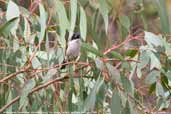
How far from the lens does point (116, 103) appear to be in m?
1.75

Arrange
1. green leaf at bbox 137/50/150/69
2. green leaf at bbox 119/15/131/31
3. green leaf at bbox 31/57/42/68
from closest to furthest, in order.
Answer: green leaf at bbox 137/50/150/69
green leaf at bbox 31/57/42/68
green leaf at bbox 119/15/131/31

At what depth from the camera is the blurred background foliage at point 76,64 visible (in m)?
1.77

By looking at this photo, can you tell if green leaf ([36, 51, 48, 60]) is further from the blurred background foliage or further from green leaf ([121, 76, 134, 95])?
green leaf ([121, 76, 134, 95])

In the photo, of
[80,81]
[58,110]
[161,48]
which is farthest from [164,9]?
[58,110]

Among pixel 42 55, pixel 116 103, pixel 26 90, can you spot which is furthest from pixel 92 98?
pixel 42 55

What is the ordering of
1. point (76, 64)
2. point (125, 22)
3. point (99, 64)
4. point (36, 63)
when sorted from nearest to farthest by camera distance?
point (99, 64)
point (76, 64)
point (36, 63)
point (125, 22)

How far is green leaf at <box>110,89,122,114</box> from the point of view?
1.75 meters

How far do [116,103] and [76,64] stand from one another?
0.60 feet

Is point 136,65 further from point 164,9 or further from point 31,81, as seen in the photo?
point 31,81

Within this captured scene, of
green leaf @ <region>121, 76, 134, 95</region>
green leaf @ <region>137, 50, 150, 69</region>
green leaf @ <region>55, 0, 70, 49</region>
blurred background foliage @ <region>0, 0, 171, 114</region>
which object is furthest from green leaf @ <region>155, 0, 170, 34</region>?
green leaf @ <region>55, 0, 70, 49</region>

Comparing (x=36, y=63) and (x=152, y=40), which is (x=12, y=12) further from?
(x=152, y=40)

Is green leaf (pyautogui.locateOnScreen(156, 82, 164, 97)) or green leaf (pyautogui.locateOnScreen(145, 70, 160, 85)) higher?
green leaf (pyautogui.locateOnScreen(145, 70, 160, 85))

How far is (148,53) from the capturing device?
6.01 ft

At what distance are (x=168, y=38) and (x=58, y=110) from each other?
0.47 m
